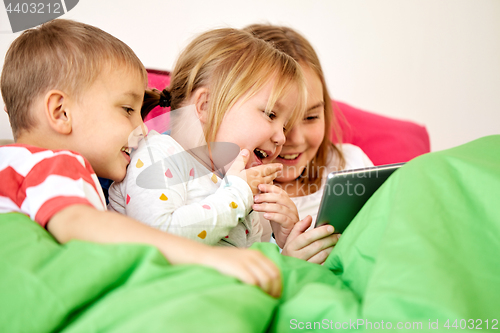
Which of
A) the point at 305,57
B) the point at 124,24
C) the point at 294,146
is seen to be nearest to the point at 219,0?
the point at 124,24

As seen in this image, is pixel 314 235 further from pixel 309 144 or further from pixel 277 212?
pixel 309 144

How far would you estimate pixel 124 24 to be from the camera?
1.56 metres

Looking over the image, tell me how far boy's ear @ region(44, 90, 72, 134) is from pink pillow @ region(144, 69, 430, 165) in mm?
1194

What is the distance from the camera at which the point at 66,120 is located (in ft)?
2.63

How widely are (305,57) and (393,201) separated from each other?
0.92 m

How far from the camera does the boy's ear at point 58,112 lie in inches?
31.0

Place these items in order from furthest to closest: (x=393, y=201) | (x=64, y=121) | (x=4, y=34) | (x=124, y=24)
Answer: (x=124, y=24)
(x=4, y=34)
(x=64, y=121)
(x=393, y=201)

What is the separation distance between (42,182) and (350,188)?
0.54 meters

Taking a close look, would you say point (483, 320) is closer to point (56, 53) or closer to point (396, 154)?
point (56, 53)

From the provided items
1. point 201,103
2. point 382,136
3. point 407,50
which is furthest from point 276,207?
point 407,50

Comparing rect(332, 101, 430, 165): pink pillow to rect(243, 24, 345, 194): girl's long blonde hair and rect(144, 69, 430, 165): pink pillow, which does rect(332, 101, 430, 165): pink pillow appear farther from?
rect(243, 24, 345, 194): girl's long blonde hair

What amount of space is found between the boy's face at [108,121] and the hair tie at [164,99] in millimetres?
209

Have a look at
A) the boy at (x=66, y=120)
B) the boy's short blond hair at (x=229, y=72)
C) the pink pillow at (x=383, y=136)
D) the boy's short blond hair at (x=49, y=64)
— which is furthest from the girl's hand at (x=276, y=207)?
the pink pillow at (x=383, y=136)

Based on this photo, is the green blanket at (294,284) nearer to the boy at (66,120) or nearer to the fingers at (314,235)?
the boy at (66,120)
